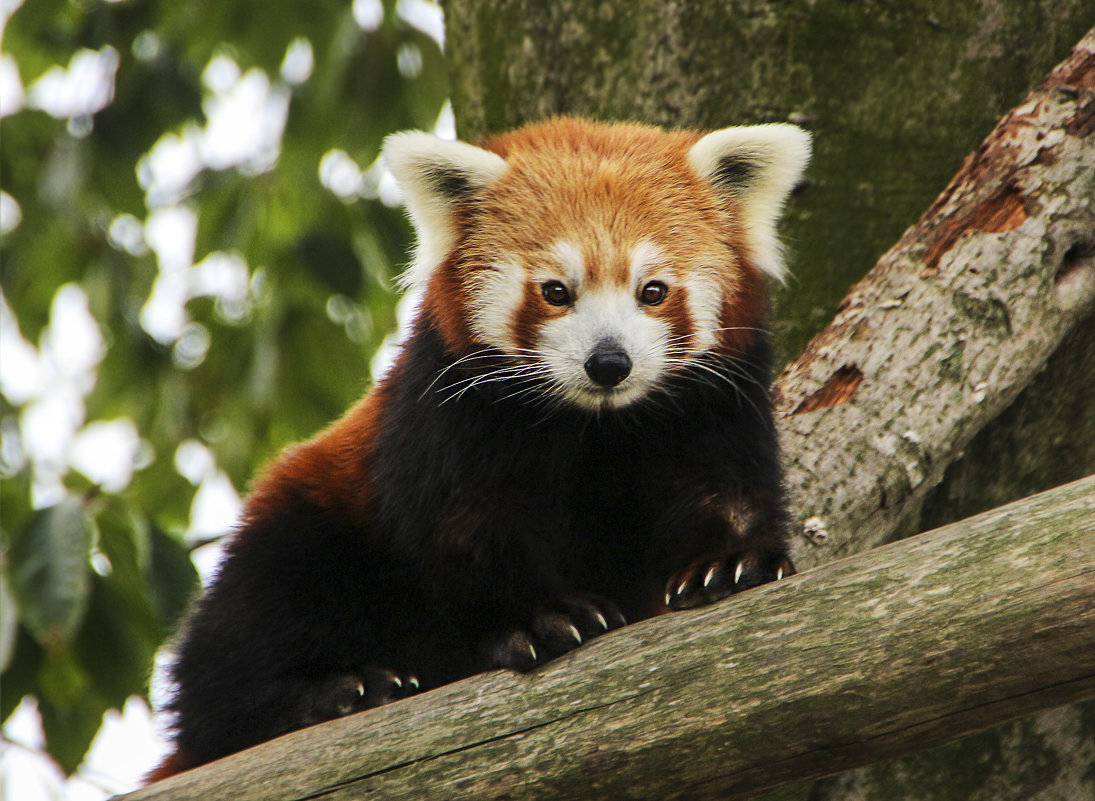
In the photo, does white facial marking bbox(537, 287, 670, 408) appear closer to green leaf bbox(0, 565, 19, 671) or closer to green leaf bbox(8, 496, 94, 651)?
green leaf bbox(8, 496, 94, 651)

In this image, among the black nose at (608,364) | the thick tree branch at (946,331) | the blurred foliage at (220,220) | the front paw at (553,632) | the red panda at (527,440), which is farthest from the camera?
the blurred foliage at (220,220)

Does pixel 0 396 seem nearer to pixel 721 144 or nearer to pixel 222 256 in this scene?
pixel 222 256

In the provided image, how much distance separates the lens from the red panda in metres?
2.51

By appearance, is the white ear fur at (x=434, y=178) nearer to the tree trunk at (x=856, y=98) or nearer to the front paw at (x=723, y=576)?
the tree trunk at (x=856, y=98)

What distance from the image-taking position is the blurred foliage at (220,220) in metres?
→ 4.28

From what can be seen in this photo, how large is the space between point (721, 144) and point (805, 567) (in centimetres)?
100

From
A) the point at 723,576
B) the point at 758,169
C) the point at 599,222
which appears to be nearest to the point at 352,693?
the point at 723,576

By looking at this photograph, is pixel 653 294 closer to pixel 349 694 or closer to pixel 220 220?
pixel 349 694

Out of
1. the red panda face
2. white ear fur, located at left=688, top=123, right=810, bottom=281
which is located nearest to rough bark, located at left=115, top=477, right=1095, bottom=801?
the red panda face

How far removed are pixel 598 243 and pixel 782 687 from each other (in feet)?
3.60

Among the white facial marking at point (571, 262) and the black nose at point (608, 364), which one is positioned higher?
the white facial marking at point (571, 262)

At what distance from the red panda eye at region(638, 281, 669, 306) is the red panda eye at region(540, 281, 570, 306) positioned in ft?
0.54

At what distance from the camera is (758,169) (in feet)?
9.11

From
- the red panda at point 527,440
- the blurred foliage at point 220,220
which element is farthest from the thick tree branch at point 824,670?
the blurred foliage at point 220,220
